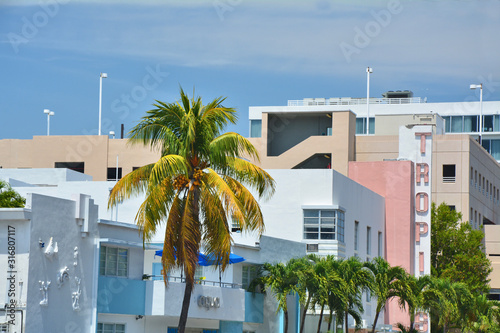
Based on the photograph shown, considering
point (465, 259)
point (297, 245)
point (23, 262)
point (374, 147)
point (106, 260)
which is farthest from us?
point (374, 147)

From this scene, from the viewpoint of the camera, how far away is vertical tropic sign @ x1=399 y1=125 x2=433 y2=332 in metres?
69.5

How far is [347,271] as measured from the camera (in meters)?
43.6

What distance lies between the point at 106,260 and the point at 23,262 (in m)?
5.02

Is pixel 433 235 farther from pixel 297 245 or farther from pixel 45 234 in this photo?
pixel 45 234

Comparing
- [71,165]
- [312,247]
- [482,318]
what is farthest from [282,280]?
[71,165]

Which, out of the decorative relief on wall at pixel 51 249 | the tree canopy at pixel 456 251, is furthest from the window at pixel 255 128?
the decorative relief on wall at pixel 51 249

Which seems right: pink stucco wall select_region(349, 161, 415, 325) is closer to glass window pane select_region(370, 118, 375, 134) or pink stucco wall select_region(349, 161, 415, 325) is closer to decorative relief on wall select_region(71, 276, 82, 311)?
decorative relief on wall select_region(71, 276, 82, 311)

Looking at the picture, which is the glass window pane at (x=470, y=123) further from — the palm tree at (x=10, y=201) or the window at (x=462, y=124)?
the palm tree at (x=10, y=201)

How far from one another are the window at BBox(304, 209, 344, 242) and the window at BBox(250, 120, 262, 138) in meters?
54.6

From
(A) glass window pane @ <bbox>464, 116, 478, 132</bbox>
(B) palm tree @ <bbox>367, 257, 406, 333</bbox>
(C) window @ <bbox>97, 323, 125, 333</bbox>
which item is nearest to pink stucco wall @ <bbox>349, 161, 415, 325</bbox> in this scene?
(B) palm tree @ <bbox>367, 257, 406, 333</bbox>

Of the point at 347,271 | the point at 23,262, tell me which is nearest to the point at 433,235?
the point at 347,271

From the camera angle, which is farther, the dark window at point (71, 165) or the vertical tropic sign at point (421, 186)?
the dark window at point (71, 165)

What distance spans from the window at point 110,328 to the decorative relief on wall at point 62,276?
10.5 feet

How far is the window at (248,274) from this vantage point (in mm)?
44469
